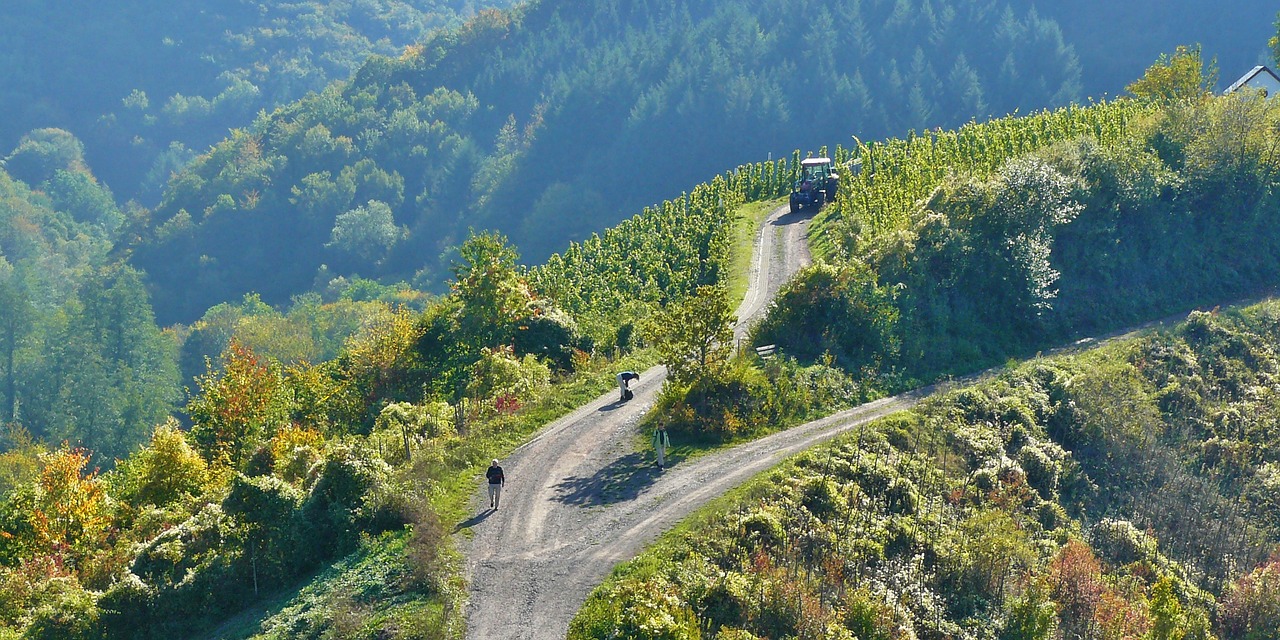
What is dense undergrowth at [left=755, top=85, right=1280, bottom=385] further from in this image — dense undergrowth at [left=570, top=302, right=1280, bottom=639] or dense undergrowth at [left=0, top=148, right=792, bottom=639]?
dense undergrowth at [left=0, top=148, right=792, bottom=639]

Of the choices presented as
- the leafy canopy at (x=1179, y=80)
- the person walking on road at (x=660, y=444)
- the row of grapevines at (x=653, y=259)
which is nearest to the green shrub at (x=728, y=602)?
the person walking on road at (x=660, y=444)

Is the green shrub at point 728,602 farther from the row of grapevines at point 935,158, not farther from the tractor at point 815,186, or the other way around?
the tractor at point 815,186

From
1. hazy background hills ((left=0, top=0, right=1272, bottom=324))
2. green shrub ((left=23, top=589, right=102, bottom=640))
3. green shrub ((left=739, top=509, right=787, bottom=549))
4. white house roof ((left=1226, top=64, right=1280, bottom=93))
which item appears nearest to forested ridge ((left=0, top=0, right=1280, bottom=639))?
green shrub ((left=23, top=589, right=102, bottom=640))

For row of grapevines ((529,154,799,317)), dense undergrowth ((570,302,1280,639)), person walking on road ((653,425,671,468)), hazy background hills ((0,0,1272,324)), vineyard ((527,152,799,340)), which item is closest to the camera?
dense undergrowth ((570,302,1280,639))

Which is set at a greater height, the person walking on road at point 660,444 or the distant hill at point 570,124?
the distant hill at point 570,124

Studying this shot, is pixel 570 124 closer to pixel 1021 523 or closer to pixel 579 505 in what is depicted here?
pixel 1021 523

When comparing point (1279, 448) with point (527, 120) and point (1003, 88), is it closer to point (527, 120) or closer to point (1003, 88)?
point (1003, 88)
